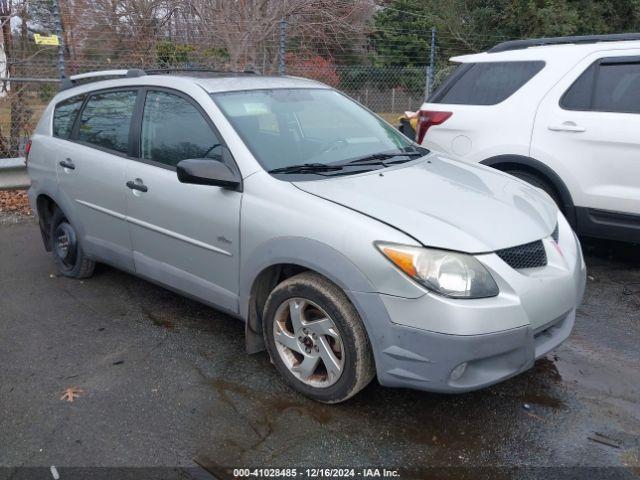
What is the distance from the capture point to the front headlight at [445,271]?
2691mm

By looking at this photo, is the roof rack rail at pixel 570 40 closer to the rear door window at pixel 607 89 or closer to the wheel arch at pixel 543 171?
the rear door window at pixel 607 89

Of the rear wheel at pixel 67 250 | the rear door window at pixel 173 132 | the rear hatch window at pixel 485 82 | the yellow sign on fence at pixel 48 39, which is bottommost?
the rear wheel at pixel 67 250

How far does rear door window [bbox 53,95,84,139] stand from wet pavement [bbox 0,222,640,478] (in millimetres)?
1505

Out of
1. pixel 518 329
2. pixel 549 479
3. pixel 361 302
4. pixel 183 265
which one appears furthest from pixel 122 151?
pixel 549 479

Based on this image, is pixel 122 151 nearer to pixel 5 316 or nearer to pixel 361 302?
pixel 5 316

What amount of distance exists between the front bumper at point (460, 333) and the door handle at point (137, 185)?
5.83 feet

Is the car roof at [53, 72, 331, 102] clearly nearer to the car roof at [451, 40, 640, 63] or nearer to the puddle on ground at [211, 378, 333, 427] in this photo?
the puddle on ground at [211, 378, 333, 427]

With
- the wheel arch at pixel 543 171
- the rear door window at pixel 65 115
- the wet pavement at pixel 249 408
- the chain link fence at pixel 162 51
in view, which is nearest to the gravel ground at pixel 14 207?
the chain link fence at pixel 162 51

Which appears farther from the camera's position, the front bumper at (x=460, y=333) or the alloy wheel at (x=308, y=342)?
the alloy wheel at (x=308, y=342)

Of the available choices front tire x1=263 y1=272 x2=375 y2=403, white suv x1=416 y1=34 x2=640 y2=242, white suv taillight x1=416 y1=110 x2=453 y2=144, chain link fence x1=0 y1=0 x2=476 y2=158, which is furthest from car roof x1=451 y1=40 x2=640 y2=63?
chain link fence x1=0 y1=0 x2=476 y2=158

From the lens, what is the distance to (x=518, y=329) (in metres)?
2.74

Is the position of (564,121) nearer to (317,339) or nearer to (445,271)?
(445,271)

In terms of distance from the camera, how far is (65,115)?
4906 mm

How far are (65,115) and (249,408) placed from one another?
3.09 meters
